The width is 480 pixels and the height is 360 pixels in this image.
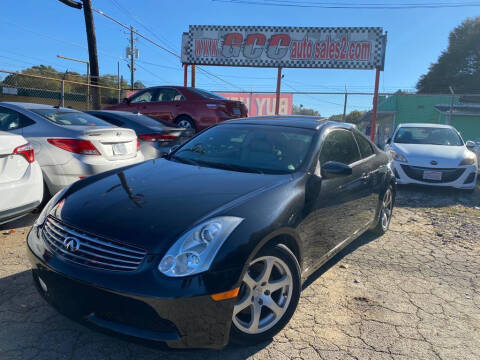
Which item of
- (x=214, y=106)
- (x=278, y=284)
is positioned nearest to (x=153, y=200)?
(x=278, y=284)

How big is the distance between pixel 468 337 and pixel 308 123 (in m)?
2.17

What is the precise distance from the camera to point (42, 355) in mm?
2207

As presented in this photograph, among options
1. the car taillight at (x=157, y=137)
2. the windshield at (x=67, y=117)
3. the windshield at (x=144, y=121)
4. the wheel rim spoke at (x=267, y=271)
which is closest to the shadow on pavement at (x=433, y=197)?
the car taillight at (x=157, y=137)

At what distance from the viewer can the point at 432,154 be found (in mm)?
7258

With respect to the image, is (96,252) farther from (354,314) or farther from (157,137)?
(157,137)

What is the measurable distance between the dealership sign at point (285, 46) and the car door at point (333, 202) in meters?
10.5

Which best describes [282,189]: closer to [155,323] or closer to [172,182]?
[172,182]

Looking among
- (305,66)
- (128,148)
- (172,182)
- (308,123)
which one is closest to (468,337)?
(308,123)

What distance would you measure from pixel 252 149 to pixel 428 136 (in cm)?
645

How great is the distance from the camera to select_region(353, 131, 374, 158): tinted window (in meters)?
4.19

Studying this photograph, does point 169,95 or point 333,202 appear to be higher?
point 169,95

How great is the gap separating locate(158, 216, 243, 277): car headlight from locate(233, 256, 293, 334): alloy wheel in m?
0.28

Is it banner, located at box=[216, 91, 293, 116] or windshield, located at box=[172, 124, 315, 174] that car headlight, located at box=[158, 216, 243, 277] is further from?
banner, located at box=[216, 91, 293, 116]

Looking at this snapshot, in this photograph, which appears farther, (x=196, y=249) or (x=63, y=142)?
(x=63, y=142)
